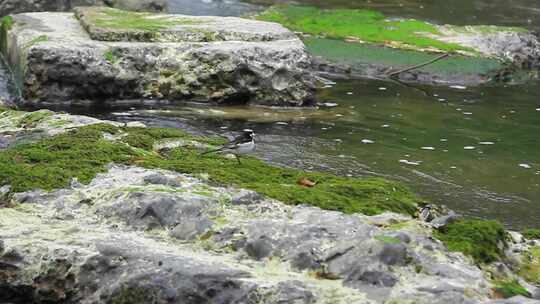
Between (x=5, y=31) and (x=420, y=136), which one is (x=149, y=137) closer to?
(x=420, y=136)

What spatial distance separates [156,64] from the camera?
12531mm

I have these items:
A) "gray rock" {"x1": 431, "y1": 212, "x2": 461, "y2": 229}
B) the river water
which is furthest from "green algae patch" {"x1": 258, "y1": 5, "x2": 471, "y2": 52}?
"gray rock" {"x1": 431, "y1": 212, "x2": 461, "y2": 229}

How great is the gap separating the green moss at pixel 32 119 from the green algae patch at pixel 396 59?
28.8ft

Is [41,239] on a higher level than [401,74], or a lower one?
higher

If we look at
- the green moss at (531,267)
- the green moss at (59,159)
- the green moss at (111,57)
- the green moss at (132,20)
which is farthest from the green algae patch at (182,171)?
the green moss at (132,20)

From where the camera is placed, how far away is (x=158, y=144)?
762 centimetres

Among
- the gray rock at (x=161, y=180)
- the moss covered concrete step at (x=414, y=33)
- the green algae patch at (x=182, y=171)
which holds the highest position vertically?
the gray rock at (x=161, y=180)

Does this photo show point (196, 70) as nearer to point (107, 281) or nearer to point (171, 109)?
point (171, 109)

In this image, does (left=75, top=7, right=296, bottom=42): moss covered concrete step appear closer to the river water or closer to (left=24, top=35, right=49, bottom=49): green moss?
(left=24, top=35, right=49, bottom=49): green moss

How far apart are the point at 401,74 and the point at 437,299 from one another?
1142 cm

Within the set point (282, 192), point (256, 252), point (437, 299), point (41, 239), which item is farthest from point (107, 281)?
point (437, 299)

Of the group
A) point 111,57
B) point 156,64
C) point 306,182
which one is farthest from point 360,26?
point 306,182

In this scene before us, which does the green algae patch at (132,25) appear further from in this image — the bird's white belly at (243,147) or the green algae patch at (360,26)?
the bird's white belly at (243,147)

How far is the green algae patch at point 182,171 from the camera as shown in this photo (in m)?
6.05
